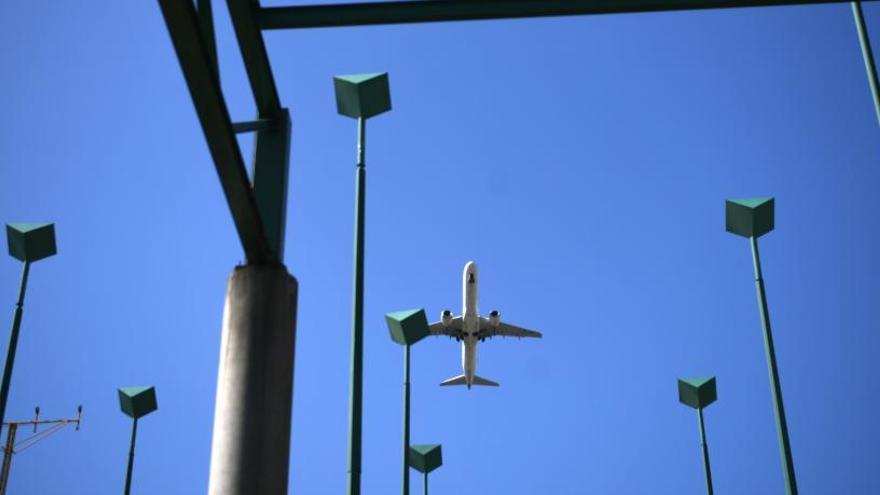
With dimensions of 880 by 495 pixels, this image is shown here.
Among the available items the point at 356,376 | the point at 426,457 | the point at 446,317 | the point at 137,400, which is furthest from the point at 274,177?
the point at 446,317

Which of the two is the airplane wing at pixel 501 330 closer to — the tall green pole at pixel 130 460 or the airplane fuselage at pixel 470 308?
the airplane fuselage at pixel 470 308

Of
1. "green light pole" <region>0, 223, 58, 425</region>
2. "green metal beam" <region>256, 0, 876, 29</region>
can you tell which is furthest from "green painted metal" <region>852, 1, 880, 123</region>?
"green light pole" <region>0, 223, 58, 425</region>

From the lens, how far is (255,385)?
9.00 meters

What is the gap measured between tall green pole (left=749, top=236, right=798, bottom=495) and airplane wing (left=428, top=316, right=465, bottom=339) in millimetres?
34487

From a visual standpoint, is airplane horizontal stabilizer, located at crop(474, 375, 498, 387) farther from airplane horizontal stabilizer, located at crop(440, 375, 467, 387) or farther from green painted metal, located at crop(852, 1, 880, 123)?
green painted metal, located at crop(852, 1, 880, 123)

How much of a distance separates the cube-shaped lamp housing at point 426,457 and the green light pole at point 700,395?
8.66 meters

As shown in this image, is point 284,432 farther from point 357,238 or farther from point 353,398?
point 357,238

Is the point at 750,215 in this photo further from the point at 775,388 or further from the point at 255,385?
the point at 255,385

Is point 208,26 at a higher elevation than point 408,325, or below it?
below

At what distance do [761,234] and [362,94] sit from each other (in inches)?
407

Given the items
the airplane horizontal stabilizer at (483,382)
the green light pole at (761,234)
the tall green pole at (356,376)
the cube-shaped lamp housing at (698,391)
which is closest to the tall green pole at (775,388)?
the green light pole at (761,234)

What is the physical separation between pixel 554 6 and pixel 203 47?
3829 mm

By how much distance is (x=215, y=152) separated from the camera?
29.3 feet

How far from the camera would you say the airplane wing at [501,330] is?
182 ft
